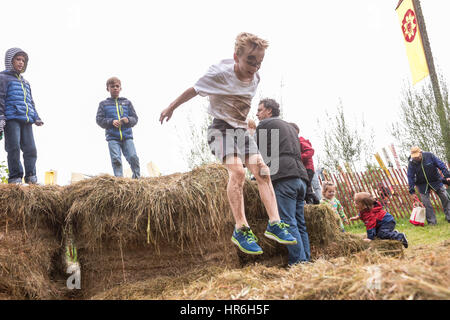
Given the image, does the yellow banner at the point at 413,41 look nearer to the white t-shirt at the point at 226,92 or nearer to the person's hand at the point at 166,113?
the white t-shirt at the point at 226,92

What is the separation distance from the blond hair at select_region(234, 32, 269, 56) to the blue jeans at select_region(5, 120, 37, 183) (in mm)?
3391

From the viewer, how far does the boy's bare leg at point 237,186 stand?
3219 millimetres

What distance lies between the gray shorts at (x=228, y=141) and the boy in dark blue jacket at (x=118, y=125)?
9.18 feet

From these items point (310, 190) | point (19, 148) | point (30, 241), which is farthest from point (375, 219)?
point (19, 148)

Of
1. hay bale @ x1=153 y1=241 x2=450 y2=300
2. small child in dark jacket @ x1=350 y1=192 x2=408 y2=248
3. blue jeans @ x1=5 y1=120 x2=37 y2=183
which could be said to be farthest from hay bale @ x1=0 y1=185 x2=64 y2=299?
small child in dark jacket @ x1=350 y1=192 x2=408 y2=248

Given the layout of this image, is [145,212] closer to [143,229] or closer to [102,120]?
[143,229]

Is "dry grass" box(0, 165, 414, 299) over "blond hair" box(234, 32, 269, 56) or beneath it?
beneath

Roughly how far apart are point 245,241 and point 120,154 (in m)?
3.41

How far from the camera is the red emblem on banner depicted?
28.9 feet

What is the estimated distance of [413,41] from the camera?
28.9ft

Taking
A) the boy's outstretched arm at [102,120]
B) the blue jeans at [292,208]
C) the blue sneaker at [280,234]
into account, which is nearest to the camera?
the blue sneaker at [280,234]

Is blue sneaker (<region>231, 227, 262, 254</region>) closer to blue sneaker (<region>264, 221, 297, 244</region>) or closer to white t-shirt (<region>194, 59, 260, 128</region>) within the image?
blue sneaker (<region>264, 221, 297, 244</region>)

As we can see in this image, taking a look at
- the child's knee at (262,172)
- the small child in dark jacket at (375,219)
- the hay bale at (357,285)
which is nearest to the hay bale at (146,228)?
the child's knee at (262,172)
